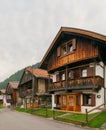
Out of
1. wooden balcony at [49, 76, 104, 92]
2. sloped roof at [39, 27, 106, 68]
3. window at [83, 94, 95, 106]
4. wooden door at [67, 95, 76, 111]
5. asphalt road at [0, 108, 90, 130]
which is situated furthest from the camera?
wooden door at [67, 95, 76, 111]

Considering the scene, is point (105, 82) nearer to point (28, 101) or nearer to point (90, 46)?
point (90, 46)

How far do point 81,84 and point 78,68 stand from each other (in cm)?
275

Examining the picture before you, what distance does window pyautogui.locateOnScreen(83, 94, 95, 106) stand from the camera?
81.6ft

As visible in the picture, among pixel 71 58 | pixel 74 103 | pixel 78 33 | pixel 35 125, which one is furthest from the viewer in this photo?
pixel 71 58

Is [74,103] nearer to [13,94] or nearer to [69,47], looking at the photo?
[69,47]

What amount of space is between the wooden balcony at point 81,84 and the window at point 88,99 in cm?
129

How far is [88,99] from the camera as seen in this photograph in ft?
85.9

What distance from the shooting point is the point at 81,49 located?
2681cm

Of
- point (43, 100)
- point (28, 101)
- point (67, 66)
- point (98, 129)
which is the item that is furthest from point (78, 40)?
point (28, 101)

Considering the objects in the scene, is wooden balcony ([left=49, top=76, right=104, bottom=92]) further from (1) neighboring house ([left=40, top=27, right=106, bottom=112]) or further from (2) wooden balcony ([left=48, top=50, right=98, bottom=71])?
(2) wooden balcony ([left=48, top=50, right=98, bottom=71])

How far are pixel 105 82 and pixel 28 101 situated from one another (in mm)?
28443

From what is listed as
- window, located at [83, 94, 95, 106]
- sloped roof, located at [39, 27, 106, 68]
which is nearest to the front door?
window, located at [83, 94, 95, 106]

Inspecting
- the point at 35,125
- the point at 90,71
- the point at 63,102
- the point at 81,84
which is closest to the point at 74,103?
the point at 81,84

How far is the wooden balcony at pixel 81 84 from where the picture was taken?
2412 cm
